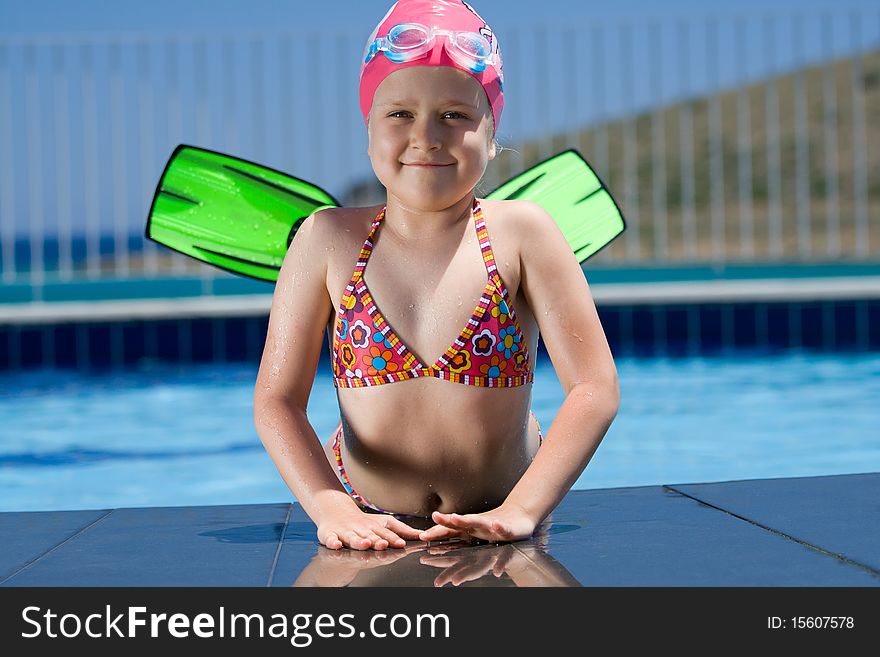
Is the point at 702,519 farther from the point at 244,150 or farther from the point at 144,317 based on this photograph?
the point at 244,150

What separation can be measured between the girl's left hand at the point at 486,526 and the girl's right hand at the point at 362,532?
2.4 inches

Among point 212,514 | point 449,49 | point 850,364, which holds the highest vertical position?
point 449,49

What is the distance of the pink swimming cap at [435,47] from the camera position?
2.58 meters

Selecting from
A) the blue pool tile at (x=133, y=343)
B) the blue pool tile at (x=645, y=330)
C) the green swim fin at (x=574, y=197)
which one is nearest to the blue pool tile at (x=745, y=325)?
the blue pool tile at (x=645, y=330)

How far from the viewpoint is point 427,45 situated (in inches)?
101

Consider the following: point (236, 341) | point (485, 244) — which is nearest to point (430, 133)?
point (485, 244)

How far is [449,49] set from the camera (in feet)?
8.43

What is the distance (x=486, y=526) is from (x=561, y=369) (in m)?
0.46

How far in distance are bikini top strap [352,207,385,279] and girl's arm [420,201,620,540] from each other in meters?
0.34

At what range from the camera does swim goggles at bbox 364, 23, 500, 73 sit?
2580mm

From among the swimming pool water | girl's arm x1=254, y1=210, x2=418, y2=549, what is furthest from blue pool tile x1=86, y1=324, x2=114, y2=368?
girl's arm x1=254, y1=210, x2=418, y2=549
